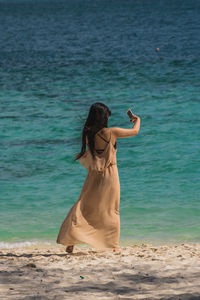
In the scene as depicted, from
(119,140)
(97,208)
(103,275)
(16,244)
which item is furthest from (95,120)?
(119,140)

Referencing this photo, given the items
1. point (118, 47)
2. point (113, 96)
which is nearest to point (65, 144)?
point (113, 96)

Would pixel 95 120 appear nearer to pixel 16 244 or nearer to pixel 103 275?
pixel 103 275

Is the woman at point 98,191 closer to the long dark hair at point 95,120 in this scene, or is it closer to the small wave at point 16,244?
the long dark hair at point 95,120

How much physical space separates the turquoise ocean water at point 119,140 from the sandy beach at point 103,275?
1.87 m

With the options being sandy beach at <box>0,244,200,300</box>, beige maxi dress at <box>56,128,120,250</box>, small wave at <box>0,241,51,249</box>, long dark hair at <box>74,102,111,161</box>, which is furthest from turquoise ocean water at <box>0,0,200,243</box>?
long dark hair at <box>74,102,111,161</box>

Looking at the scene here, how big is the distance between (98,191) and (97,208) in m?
0.19

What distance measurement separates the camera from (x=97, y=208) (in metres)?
6.11

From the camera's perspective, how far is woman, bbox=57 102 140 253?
5.97 m

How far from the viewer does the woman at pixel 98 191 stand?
5973mm

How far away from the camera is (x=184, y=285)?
4539mm

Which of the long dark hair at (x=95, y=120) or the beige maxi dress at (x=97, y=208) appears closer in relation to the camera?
the long dark hair at (x=95, y=120)

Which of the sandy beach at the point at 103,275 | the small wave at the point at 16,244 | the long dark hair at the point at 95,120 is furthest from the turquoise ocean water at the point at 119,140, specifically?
the long dark hair at the point at 95,120

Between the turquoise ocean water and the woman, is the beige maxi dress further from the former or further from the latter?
the turquoise ocean water

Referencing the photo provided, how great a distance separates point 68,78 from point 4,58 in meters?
11.1
